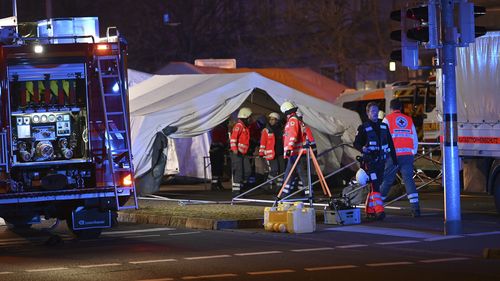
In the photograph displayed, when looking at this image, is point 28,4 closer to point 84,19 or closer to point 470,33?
point 84,19

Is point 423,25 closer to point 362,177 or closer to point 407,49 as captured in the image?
point 407,49

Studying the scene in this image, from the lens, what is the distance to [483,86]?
56.3ft

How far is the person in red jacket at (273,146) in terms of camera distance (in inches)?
868

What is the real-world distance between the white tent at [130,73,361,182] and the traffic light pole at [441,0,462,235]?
8970mm

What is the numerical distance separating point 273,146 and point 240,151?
4.68ft

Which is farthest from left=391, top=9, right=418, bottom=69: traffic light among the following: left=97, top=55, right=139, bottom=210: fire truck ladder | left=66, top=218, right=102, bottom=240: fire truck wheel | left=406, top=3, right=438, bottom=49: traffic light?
left=66, top=218, right=102, bottom=240: fire truck wheel

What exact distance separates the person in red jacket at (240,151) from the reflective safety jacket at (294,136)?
12.9 ft

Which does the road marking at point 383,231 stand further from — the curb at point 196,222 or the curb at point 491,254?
the curb at point 491,254

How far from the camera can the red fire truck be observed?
48.2 feet

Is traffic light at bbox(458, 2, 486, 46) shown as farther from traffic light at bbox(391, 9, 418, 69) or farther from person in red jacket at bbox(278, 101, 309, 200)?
person in red jacket at bbox(278, 101, 309, 200)

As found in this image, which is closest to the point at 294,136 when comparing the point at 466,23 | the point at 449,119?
the point at 449,119

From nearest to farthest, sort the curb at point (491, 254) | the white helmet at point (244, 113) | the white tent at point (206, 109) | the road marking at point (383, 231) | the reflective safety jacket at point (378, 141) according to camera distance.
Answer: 1. the curb at point (491, 254)
2. the road marking at point (383, 231)
3. the reflective safety jacket at point (378, 141)
4. the white tent at point (206, 109)
5. the white helmet at point (244, 113)

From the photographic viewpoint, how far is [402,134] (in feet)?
54.7

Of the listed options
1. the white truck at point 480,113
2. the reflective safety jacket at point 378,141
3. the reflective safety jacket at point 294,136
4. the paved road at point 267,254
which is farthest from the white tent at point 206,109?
the reflective safety jacket at point 378,141
